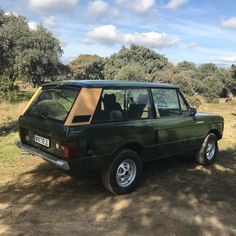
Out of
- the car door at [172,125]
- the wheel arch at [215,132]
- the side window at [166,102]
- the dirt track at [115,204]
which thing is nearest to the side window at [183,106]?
the car door at [172,125]

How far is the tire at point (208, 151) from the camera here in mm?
8086

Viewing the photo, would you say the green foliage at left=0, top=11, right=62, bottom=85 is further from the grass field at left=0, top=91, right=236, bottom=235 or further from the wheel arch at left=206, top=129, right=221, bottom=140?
the grass field at left=0, top=91, right=236, bottom=235

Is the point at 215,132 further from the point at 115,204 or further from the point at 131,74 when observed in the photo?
the point at 131,74

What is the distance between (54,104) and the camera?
5.88 metres

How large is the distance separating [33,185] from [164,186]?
2.46 metres

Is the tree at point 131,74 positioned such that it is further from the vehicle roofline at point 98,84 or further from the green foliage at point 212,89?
the vehicle roofline at point 98,84

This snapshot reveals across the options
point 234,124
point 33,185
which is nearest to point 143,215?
point 33,185

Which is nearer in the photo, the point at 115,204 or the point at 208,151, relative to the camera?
the point at 115,204

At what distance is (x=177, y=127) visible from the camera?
23.0ft

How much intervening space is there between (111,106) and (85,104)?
23.0 inches

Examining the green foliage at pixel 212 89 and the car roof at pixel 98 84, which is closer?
the car roof at pixel 98 84

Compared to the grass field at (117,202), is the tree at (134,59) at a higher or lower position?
higher

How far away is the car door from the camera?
6.64 meters

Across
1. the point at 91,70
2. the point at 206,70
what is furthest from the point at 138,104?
the point at 206,70
